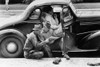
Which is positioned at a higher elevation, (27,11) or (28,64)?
(27,11)

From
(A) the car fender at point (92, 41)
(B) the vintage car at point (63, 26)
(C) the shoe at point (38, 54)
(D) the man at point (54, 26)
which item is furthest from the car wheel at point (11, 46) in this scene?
(A) the car fender at point (92, 41)

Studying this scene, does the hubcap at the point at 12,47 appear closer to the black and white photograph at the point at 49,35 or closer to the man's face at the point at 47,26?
the black and white photograph at the point at 49,35

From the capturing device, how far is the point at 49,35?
738 cm

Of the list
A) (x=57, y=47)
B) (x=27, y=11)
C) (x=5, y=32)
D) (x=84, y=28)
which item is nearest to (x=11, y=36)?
(x=5, y=32)

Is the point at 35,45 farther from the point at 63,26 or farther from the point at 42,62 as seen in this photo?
the point at 63,26

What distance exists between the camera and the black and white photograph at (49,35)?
277 inches

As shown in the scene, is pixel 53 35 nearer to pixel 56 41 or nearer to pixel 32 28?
pixel 56 41

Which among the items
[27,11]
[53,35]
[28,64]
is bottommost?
[28,64]

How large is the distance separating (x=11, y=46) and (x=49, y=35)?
41.5 inches

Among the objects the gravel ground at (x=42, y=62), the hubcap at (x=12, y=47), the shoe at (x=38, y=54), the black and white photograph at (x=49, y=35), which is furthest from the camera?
the hubcap at (x=12, y=47)

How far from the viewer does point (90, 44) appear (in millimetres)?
7613

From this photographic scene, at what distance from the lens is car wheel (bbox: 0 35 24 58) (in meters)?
7.46

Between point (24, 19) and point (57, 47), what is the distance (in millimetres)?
1174

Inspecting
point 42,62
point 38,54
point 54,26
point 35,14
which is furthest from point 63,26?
point 42,62
